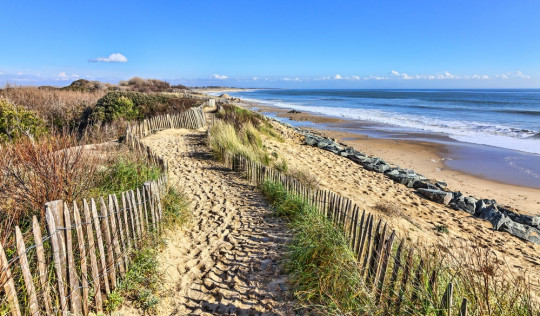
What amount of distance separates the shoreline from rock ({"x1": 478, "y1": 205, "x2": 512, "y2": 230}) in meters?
1.28

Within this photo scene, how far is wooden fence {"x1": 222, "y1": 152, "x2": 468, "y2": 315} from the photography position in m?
2.70

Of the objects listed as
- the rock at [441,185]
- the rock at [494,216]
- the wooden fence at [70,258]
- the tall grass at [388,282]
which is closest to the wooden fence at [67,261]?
the wooden fence at [70,258]

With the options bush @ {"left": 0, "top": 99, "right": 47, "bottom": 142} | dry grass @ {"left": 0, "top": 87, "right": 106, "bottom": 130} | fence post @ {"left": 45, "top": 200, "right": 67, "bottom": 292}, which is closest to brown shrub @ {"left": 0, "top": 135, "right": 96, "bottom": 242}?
fence post @ {"left": 45, "top": 200, "right": 67, "bottom": 292}

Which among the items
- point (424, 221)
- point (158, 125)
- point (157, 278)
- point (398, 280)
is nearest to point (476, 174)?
point (424, 221)

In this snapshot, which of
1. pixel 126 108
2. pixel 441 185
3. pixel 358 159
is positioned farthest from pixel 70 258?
pixel 126 108

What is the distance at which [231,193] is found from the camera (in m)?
7.71

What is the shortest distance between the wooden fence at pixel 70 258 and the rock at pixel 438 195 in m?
8.49

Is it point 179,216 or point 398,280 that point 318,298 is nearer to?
point 398,280

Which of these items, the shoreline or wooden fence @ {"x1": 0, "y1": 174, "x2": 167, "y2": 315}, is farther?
the shoreline

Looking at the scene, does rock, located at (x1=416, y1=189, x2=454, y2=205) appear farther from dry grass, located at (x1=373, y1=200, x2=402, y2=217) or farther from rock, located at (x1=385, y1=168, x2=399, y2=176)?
dry grass, located at (x1=373, y1=200, x2=402, y2=217)

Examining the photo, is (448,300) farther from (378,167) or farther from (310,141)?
(310,141)

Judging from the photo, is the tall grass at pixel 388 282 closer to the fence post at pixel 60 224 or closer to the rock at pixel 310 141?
the fence post at pixel 60 224

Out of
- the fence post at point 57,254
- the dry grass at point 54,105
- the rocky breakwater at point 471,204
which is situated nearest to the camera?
the fence post at point 57,254

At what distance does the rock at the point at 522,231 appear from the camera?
7.18 meters
